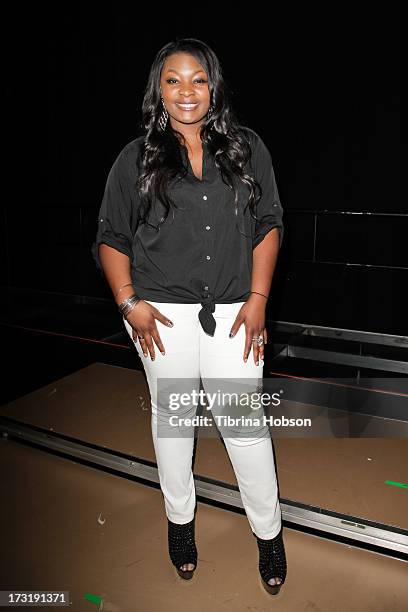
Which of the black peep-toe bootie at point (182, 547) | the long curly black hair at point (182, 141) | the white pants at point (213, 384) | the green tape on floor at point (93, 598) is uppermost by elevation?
the long curly black hair at point (182, 141)

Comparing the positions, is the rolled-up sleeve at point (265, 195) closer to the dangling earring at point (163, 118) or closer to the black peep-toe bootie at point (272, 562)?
the dangling earring at point (163, 118)

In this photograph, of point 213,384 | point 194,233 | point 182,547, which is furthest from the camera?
point 182,547

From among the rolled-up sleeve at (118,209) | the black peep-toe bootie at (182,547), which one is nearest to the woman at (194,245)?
the rolled-up sleeve at (118,209)

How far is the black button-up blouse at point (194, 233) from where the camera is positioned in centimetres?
131

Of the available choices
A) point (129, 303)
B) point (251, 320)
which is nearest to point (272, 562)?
point (251, 320)

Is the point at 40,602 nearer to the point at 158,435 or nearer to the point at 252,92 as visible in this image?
the point at 158,435

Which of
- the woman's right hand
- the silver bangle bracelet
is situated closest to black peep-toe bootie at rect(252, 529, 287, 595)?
the woman's right hand

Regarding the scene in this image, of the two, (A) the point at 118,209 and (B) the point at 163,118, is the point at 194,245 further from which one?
(B) the point at 163,118

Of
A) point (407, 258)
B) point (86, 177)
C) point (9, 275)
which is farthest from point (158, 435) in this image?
point (9, 275)

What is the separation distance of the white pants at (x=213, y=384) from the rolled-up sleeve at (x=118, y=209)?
19cm

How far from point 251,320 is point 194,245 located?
24cm

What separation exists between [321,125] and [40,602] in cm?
258

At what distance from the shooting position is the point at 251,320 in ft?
4.47

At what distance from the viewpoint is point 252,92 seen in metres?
3.05
